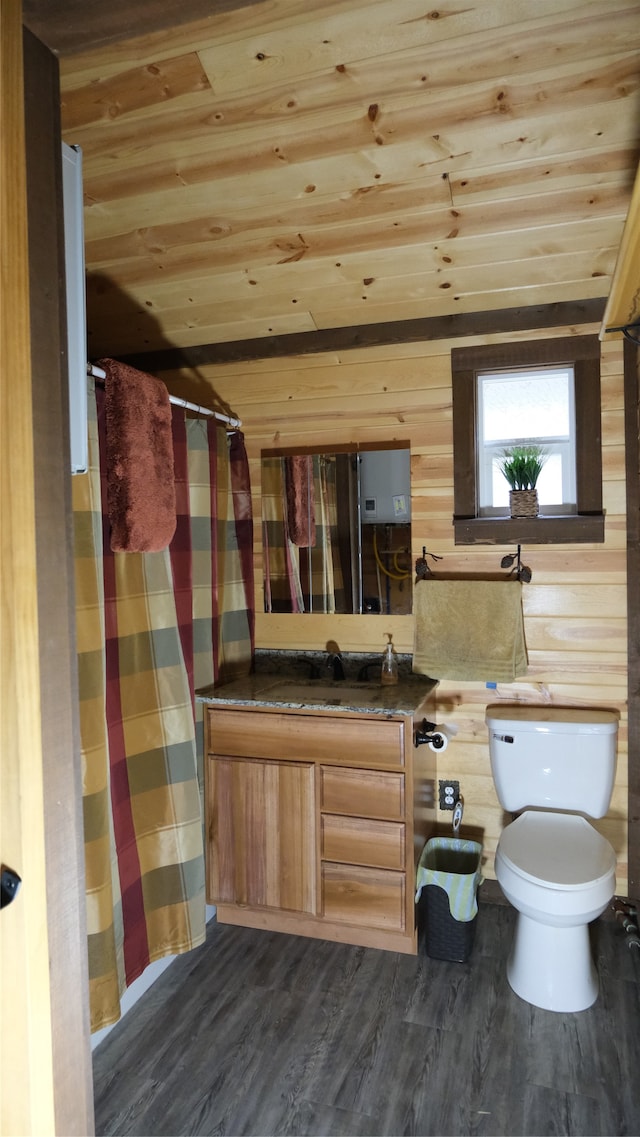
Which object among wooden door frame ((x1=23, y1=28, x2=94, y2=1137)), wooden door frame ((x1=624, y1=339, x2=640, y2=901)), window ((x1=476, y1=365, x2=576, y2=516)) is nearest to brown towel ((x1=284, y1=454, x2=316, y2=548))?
window ((x1=476, y1=365, x2=576, y2=516))

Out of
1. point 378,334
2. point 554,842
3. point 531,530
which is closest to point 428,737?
point 554,842

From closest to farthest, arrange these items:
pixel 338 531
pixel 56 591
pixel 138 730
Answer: pixel 56 591 → pixel 138 730 → pixel 338 531

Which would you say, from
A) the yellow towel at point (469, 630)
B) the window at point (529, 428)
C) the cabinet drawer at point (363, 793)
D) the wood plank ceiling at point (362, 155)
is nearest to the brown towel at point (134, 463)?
the wood plank ceiling at point (362, 155)

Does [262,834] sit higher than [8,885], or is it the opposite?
[8,885]

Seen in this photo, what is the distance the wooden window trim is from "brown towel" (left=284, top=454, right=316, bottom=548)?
2.02 ft

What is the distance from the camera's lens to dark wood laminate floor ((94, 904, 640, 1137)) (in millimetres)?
1635

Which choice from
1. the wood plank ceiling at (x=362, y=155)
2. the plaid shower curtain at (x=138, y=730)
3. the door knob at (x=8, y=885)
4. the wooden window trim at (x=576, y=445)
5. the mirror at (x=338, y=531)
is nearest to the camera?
the door knob at (x=8, y=885)

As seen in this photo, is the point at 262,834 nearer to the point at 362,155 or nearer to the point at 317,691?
the point at 317,691

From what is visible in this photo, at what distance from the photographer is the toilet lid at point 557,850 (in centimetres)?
196

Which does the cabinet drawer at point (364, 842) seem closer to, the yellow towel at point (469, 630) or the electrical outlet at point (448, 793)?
the electrical outlet at point (448, 793)

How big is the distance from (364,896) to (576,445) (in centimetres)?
179

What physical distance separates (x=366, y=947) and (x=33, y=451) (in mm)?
2161

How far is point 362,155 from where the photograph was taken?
1.91 meters

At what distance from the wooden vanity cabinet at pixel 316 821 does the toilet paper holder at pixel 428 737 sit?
0.05 meters
